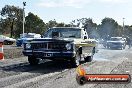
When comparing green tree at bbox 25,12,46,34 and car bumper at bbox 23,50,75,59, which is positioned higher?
green tree at bbox 25,12,46,34

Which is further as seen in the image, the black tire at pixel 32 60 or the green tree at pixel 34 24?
the green tree at pixel 34 24

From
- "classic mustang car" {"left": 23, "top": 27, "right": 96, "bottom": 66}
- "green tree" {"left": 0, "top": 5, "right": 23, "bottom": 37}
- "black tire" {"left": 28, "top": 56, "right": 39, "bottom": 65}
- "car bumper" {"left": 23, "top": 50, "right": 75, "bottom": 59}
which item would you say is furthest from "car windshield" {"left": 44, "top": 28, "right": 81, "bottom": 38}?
"green tree" {"left": 0, "top": 5, "right": 23, "bottom": 37}

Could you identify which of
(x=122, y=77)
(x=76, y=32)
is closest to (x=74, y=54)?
(x=76, y=32)

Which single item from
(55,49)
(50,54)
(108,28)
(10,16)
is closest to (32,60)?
(50,54)

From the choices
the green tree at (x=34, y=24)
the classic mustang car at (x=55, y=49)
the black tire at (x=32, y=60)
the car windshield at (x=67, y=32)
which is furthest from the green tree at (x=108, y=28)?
the classic mustang car at (x=55, y=49)

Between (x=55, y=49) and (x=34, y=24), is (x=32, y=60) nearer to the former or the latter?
(x=55, y=49)

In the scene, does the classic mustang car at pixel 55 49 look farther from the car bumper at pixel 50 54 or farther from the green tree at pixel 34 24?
the green tree at pixel 34 24

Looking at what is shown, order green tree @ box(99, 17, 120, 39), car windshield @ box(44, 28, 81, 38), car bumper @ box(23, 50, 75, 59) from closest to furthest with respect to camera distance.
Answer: car bumper @ box(23, 50, 75, 59)
car windshield @ box(44, 28, 81, 38)
green tree @ box(99, 17, 120, 39)

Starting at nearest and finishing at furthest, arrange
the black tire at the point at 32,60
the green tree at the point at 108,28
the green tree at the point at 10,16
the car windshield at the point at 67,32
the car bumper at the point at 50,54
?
the car bumper at the point at 50,54
the black tire at the point at 32,60
the car windshield at the point at 67,32
the green tree at the point at 10,16
the green tree at the point at 108,28

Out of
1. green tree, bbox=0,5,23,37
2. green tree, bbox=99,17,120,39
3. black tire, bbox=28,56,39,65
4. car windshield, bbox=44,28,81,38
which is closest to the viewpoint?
black tire, bbox=28,56,39,65

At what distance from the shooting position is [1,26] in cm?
8056

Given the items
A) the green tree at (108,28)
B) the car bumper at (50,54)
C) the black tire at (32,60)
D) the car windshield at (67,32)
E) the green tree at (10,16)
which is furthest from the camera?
the green tree at (108,28)

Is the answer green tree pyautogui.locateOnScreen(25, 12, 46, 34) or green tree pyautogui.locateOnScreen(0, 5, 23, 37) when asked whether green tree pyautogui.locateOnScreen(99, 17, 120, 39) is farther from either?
green tree pyautogui.locateOnScreen(0, 5, 23, 37)

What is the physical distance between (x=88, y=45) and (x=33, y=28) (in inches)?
2643
